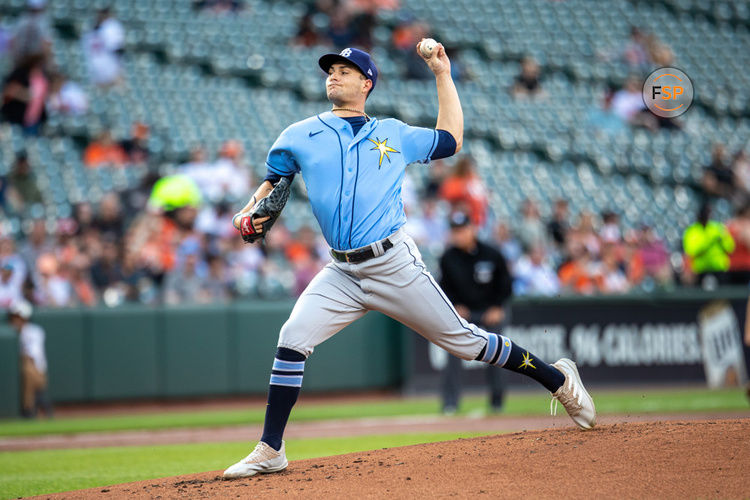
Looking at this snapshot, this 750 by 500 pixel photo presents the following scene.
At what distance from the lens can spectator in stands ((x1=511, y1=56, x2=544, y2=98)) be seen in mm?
18672

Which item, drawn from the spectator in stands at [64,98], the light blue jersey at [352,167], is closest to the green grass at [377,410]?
the spectator in stands at [64,98]

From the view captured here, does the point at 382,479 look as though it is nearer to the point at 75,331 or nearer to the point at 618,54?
the point at 75,331

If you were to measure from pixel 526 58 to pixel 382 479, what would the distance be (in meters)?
15.8

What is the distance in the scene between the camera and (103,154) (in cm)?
1384

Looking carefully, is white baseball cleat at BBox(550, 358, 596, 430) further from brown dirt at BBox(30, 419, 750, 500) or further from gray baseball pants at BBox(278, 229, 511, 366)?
gray baseball pants at BBox(278, 229, 511, 366)

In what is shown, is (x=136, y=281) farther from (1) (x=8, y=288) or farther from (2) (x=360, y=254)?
(2) (x=360, y=254)

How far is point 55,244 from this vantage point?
1188 centimetres

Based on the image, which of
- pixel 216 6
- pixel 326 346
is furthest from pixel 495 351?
pixel 216 6

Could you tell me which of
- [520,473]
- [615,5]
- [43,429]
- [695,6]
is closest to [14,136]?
[43,429]

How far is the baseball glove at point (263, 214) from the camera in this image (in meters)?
4.75

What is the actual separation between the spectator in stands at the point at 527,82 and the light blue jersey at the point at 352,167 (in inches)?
557

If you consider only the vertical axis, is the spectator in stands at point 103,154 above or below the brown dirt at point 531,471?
above

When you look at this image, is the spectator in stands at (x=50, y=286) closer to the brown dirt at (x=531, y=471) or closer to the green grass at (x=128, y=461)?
the green grass at (x=128, y=461)

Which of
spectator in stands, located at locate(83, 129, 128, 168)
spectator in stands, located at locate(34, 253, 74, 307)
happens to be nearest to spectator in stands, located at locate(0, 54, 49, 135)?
spectator in stands, located at locate(83, 129, 128, 168)
